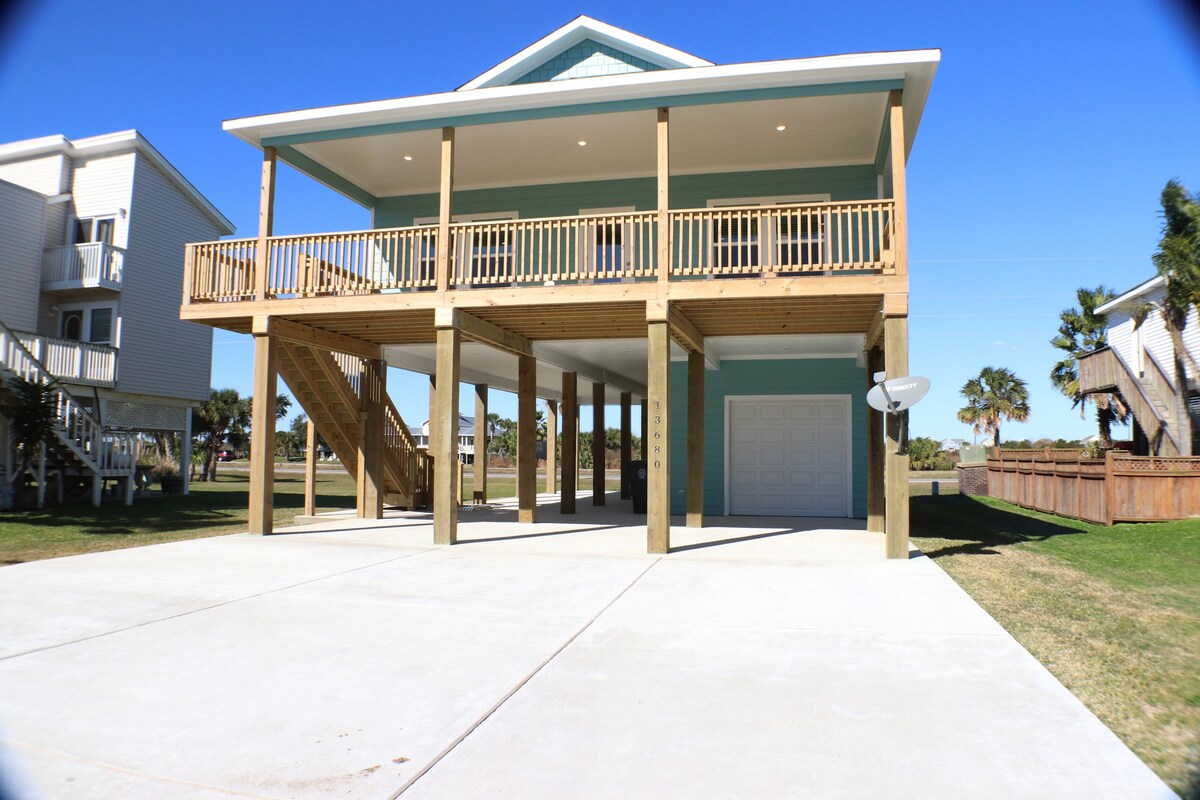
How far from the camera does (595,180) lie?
1459 centimetres

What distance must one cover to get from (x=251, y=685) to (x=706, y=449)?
1170cm

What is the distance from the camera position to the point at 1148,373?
22.6 m

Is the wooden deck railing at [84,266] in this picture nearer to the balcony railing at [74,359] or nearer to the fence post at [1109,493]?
the balcony railing at [74,359]

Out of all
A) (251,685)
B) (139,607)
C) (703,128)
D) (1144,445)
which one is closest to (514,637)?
(251,685)

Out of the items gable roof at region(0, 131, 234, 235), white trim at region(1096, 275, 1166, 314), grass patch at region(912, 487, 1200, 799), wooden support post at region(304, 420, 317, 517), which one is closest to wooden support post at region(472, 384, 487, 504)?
wooden support post at region(304, 420, 317, 517)

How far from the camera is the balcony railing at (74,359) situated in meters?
17.6

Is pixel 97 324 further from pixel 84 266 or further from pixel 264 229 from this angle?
pixel 264 229

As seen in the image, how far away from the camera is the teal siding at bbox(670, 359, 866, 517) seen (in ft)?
48.2

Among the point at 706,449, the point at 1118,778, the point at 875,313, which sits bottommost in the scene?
the point at 1118,778

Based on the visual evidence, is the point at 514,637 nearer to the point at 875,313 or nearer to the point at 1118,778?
the point at 1118,778

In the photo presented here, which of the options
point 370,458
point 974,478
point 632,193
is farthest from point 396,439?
point 974,478

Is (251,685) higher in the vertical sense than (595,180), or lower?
lower

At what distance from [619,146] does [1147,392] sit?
18.9 m

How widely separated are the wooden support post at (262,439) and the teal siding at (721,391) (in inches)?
300
